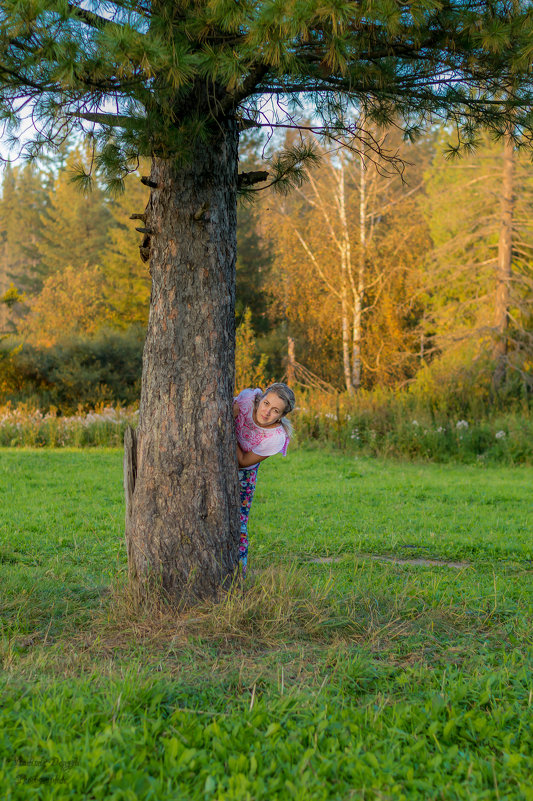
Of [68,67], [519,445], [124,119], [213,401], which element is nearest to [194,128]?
[124,119]

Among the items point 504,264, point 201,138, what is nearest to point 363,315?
point 504,264

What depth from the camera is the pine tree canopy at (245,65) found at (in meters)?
2.92

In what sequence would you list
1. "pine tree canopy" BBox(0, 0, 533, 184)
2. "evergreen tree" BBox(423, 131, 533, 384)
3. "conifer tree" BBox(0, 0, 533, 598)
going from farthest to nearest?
"evergreen tree" BBox(423, 131, 533, 384)
"conifer tree" BBox(0, 0, 533, 598)
"pine tree canopy" BBox(0, 0, 533, 184)

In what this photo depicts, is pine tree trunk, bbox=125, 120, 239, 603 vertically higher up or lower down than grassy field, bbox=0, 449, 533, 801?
higher up

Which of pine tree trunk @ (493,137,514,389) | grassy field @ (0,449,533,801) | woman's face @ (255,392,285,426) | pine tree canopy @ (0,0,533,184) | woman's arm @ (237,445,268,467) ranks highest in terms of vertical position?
pine tree trunk @ (493,137,514,389)

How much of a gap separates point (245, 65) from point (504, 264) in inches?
615

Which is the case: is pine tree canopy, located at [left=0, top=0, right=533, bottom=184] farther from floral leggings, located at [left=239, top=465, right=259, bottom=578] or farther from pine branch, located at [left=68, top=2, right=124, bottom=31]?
floral leggings, located at [left=239, top=465, right=259, bottom=578]

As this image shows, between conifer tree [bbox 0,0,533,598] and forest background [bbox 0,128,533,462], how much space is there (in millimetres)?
7164

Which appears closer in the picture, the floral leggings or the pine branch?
the pine branch

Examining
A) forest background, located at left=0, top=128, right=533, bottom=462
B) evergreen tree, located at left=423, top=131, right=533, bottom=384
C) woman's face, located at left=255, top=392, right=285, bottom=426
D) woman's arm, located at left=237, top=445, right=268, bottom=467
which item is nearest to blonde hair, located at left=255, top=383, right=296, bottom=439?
woman's face, located at left=255, top=392, right=285, bottom=426

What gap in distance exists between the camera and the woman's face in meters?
4.28

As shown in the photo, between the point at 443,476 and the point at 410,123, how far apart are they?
6.68m

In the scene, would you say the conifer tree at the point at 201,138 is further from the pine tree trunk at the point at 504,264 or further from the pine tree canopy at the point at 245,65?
the pine tree trunk at the point at 504,264

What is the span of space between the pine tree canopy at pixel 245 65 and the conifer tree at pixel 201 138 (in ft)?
0.04
